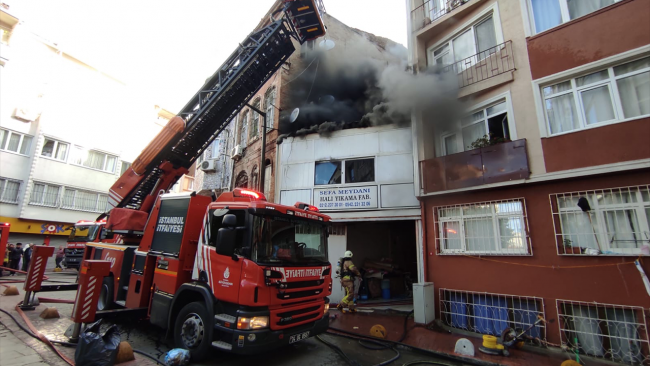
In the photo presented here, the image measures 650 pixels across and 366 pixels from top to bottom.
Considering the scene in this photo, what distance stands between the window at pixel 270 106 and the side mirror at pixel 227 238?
9.44m

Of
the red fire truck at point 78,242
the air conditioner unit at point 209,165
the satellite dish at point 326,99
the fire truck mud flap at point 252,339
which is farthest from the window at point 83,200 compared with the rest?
the fire truck mud flap at point 252,339

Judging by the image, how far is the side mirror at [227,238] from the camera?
441 cm

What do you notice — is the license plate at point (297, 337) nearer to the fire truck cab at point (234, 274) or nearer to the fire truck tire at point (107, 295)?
the fire truck cab at point (234, 274)

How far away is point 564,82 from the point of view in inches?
264

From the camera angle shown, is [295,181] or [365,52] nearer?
[295,181]

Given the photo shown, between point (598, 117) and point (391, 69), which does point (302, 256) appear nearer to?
point (598, 117)

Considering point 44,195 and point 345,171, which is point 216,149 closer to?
point 44,195

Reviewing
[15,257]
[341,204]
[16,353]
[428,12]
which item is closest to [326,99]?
[428,12]

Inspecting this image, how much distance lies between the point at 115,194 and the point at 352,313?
7.34 meters

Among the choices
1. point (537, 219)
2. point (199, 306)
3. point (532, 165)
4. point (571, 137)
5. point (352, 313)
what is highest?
point (571, 137)

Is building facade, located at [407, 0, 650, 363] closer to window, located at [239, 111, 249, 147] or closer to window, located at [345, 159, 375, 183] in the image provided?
window, located at [345, 159, 375, 183]

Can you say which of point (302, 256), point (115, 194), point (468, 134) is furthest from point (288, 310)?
point (468, 134)

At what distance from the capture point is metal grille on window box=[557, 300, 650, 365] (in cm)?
523

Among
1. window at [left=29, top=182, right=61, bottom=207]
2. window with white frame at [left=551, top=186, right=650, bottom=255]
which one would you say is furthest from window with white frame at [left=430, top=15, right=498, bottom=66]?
window at [left=29, top=182, right=61, bottom=207]
